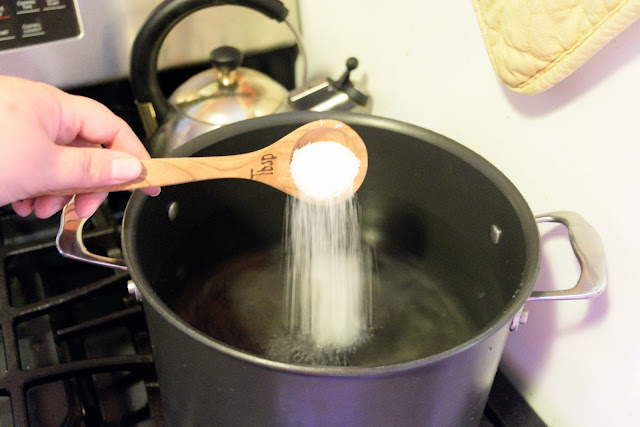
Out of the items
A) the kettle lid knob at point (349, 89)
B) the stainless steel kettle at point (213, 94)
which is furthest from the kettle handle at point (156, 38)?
the kettle lid knob at point (349, 89)

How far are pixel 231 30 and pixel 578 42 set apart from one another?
0.47 m

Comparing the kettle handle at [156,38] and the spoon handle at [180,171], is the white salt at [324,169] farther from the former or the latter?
the kettle handle at [156,38]

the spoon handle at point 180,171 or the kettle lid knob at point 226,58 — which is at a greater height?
the kettle lid knob at point 226,58

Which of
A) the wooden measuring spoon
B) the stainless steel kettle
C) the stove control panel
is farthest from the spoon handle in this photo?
the stove control panel

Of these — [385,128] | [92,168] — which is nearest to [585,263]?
[385,128]

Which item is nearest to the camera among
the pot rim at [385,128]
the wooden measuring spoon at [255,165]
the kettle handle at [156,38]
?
the pot rim at [385,128]

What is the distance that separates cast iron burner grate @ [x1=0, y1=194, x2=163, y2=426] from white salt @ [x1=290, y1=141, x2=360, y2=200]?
23 cm

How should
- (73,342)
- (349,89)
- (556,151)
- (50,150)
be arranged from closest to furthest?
(50,150), (556,151), (73,342), (349,89)

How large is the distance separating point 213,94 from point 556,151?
40 centimetres

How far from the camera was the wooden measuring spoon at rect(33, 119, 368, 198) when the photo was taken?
0.43 m

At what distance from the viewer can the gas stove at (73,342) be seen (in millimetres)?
509

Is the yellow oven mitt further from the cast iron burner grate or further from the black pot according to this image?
the cast iron burner grate

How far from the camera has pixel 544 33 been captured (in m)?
0.42

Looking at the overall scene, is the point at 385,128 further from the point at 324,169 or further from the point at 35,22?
the point at 35,22
